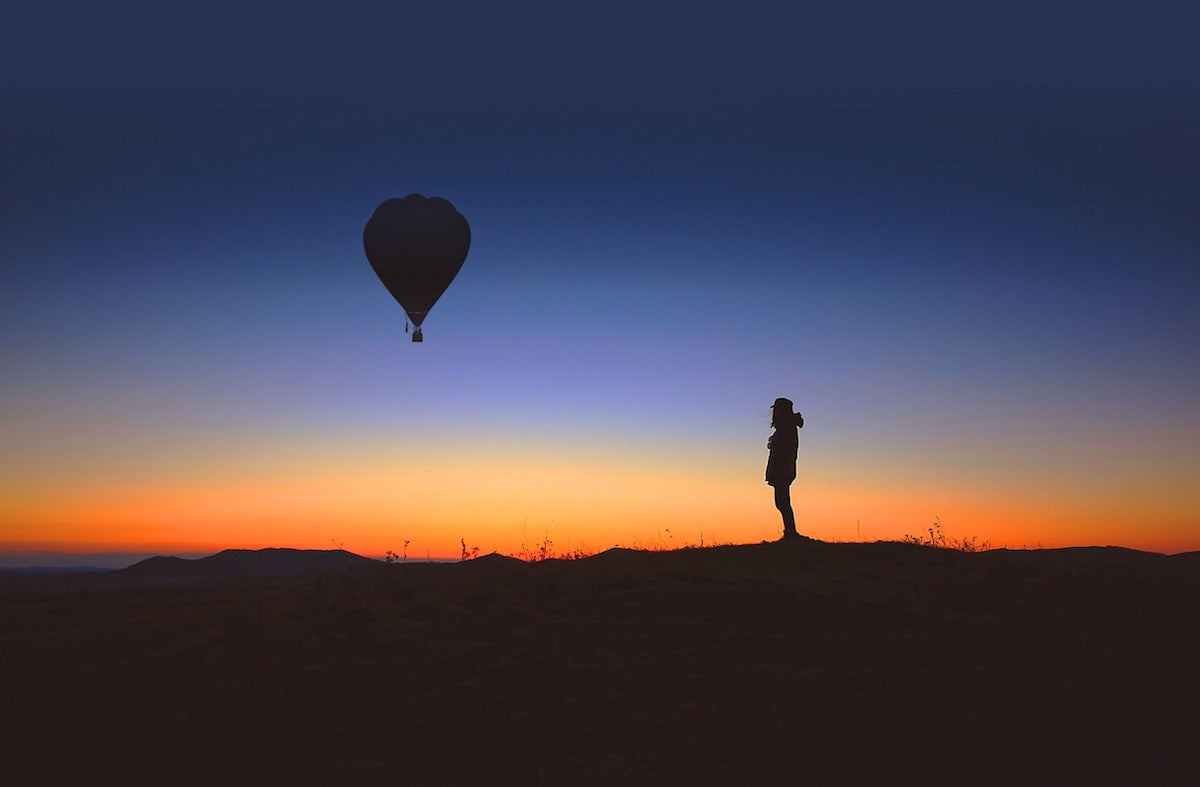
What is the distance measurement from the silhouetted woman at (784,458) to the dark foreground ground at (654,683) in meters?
2.77

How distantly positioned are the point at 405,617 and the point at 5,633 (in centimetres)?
935

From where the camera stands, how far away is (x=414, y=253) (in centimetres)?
2858

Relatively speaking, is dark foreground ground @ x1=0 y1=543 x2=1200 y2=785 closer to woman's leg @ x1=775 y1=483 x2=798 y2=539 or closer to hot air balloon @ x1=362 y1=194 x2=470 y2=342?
→ woman's leg @ x1=775 y1=483 x2=798 y2=539

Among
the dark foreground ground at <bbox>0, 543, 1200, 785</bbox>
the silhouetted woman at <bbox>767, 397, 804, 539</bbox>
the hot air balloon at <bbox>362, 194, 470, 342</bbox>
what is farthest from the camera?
the hot air balloon at <bbox>362, 194, 470, 342</bbox>

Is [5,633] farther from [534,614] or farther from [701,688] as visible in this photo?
[701,688]

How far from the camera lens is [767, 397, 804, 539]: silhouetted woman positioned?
2111 centimetres

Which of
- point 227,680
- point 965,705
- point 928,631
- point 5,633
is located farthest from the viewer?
point 5,633

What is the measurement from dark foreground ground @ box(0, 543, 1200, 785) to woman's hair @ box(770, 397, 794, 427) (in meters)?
3.65

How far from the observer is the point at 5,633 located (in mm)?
19688

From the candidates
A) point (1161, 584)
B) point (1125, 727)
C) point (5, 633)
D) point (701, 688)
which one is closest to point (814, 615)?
point (701, 688)

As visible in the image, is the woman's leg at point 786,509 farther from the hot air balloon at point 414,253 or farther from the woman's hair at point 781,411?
the hot air balloon at point 414,253

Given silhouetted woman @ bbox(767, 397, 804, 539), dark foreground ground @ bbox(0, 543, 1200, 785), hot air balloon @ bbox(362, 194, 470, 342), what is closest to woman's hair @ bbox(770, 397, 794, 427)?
silhouetted woman @ bbox(767, 397, 804, 539)

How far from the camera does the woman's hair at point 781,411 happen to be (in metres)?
21.4

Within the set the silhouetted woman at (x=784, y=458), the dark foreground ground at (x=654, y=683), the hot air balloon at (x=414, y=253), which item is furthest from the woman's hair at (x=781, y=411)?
the hot air balloon at (x=414, y=253)
